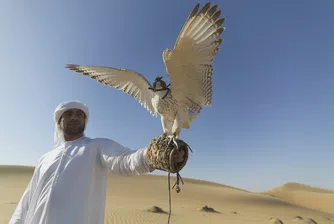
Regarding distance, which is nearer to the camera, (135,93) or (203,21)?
(203,21)

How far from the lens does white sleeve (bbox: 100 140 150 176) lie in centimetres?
154

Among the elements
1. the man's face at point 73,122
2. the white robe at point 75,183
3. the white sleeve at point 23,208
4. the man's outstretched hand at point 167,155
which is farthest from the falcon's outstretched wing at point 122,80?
the man's outstretched hand at point 167,155

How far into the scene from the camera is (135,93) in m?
3.49

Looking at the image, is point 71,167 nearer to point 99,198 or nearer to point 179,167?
point 99,198

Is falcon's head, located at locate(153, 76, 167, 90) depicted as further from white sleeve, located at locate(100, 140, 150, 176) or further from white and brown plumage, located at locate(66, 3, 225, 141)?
white sleeve, located at locate(100, 140, 150, 176)

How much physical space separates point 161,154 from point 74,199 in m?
0.80

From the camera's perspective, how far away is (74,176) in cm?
191

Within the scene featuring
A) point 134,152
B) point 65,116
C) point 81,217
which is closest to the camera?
point 134,152

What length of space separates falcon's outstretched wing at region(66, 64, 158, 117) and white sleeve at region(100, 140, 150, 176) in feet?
4.72

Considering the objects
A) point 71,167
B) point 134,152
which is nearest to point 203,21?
point 134,152

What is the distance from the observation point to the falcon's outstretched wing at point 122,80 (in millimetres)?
3334

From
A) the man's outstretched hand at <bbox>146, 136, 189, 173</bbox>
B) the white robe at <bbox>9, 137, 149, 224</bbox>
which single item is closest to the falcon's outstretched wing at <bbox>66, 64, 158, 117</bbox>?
the white robe at <bbox>9, 137, 149, 224</bbox>

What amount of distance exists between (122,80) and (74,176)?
177 cm

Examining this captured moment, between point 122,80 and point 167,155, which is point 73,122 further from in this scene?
point 122,80
